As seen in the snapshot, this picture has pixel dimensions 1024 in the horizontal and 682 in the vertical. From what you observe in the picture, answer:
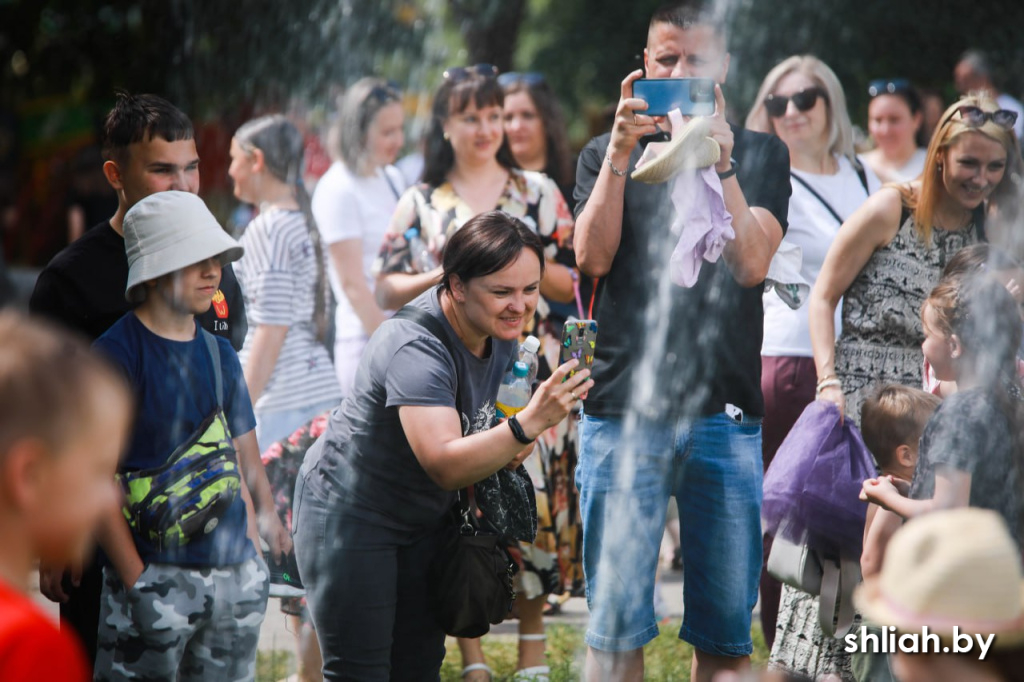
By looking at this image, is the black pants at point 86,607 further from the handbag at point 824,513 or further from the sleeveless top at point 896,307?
the sleeveless top at point 896,307

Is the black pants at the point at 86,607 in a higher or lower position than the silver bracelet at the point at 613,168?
lower

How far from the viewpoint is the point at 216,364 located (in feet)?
11.8

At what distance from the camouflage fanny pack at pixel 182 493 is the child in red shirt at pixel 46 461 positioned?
1.15 meters

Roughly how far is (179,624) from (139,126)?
157cm

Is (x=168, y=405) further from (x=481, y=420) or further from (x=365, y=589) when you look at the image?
(x=481, y=420)

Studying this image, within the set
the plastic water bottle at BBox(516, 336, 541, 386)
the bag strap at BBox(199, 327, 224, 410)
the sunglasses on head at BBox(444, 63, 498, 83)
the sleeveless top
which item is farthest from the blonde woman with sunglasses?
the bag strap at BBox(199, 327, 224, 410)

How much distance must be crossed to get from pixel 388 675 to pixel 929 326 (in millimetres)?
1959

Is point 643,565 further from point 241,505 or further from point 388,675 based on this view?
point 241,505

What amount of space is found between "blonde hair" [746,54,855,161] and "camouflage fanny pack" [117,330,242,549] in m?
3.12

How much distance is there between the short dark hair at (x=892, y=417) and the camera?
4.12 meters

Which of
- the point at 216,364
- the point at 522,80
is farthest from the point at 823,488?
the point at 522,80

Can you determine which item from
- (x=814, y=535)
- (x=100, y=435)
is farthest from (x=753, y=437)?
(x=100, y=435)

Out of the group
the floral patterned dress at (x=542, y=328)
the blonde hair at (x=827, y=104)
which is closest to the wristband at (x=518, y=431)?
the floral patterned dress at (x=542, y=328)

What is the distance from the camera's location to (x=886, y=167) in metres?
7.31
